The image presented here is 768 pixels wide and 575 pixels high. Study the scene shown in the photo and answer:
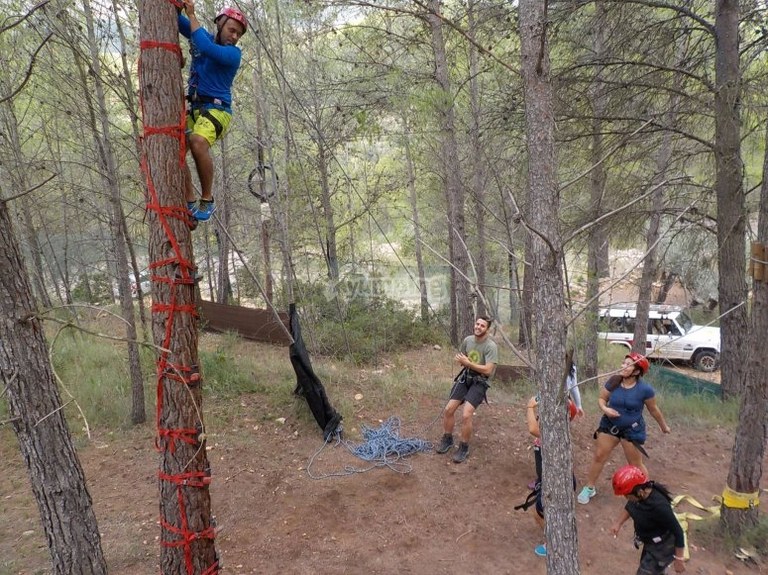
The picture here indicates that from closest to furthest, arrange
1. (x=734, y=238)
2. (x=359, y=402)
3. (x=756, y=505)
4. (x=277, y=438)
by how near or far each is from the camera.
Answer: (x=756, y=505) < (x=277, y=438) < (x=734, y=238) < (x=359, y=402)

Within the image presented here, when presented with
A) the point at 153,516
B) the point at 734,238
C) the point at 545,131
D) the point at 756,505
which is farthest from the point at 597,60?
the point at 153,516

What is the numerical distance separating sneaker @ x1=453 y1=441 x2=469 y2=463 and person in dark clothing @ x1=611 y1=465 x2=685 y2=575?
2.06m

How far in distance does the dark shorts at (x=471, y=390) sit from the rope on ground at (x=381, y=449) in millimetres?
784

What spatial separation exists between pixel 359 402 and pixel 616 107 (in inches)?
198

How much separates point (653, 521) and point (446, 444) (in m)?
2.39

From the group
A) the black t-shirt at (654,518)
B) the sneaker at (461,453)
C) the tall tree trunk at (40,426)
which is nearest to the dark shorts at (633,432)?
the black t-shirt at (654,518)

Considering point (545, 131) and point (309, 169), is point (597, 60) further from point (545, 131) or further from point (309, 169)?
point (309, 169)

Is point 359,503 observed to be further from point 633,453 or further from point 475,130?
point 475,130

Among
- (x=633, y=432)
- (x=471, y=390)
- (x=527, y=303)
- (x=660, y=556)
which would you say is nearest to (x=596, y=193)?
(x=527, y=303)

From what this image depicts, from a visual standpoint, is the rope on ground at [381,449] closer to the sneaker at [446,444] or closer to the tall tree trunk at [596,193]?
the sneaker at [446,444]

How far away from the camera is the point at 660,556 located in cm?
328

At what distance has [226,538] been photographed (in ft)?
13.2

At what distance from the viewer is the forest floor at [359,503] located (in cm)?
378

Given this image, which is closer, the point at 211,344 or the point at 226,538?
the point at 226,538
